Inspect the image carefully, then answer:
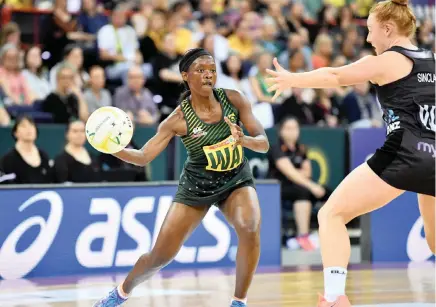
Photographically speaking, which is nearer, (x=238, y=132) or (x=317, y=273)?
(x=238, y=132)

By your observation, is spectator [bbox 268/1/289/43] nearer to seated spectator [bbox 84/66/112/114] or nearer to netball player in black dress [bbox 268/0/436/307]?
seated spectator [bbox 84/66/112/114]

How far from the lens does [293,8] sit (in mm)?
17250

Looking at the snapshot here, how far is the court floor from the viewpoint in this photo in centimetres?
806

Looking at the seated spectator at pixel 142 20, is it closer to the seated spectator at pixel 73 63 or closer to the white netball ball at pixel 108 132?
the seated spectator at pixel 73 63

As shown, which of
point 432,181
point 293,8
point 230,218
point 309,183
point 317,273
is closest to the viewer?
point 432,181

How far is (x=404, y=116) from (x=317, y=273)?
4.46 m

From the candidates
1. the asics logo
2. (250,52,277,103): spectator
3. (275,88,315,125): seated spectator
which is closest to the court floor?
the asics logo

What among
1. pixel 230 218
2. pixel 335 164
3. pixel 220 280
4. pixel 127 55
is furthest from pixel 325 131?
pixel 230 218

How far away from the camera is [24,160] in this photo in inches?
423

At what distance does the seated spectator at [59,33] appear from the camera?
1353 cm

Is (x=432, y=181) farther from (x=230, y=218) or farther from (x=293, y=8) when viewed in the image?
(x=293, y=8)

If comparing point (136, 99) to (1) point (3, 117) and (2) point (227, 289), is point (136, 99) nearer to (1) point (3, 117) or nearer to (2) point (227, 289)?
(1) point (3, 117)

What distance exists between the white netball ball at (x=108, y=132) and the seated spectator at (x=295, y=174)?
19.3 ft

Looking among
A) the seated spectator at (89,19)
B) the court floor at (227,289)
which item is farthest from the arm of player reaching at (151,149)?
the seated spectator at (89,19)
